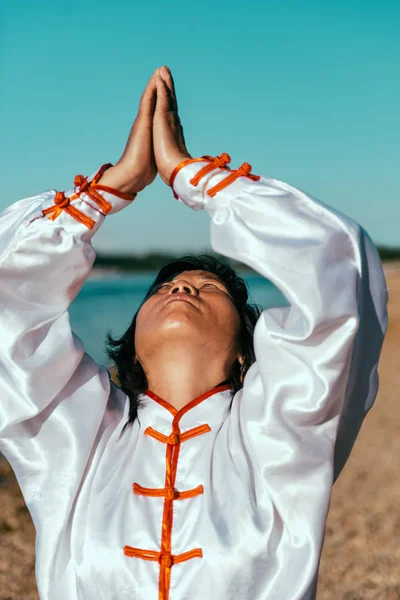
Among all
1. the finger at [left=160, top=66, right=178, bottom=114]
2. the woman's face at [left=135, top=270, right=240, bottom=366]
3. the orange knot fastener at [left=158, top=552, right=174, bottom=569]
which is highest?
the finger at [left=160, top=66, right=178, bottom=114]

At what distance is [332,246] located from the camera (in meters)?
1.80

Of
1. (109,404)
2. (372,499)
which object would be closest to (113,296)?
(372,499)

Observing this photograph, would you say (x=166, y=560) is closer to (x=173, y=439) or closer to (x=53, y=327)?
(x=173, y=439)

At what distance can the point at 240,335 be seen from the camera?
2193 millimetres

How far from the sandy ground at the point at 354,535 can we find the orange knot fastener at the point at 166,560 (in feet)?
9.71

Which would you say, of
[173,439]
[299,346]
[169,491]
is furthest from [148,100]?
[169,491]

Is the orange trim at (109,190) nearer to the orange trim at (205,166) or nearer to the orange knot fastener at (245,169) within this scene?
the orange trim at (205,166)

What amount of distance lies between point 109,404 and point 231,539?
0.53m

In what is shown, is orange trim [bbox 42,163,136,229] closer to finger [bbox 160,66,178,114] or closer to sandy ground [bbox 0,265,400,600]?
finger [bbox 160,66,178,114]

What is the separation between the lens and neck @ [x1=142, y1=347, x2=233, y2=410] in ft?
6.57

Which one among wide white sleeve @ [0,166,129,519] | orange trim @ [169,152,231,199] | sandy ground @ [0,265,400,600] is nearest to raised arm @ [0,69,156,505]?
wide white sleeve @ [0,166,129,519]

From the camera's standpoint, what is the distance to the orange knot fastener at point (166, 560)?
1.82m

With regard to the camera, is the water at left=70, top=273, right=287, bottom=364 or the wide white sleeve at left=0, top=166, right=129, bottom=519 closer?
the wide white sleeve at left=0, top=166, right=129, bottom=519

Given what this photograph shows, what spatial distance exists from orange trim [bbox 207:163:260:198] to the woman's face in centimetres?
30
